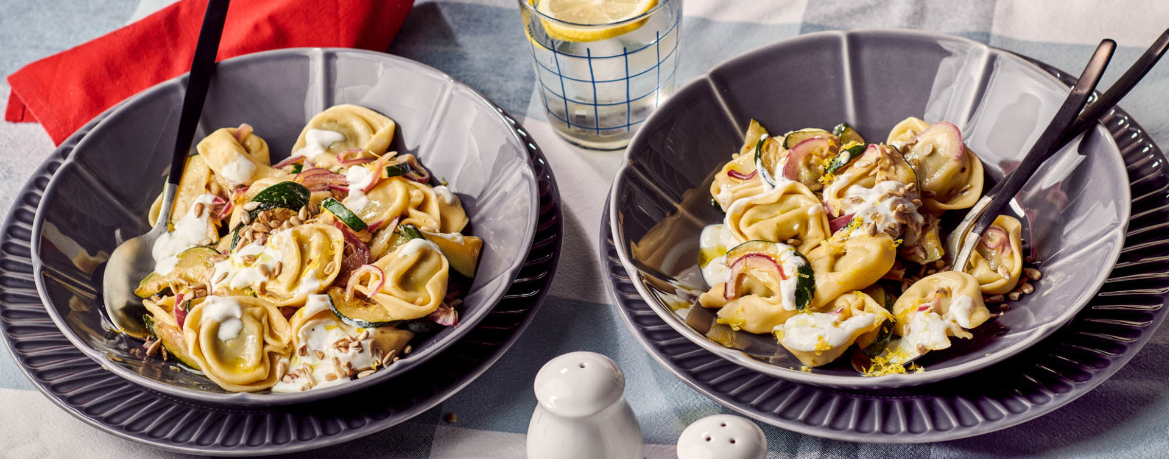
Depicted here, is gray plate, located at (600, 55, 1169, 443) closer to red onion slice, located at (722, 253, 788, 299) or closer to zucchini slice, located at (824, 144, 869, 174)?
red onion slice, located at (722, 253, 788, 299)

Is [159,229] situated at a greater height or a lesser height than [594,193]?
greater

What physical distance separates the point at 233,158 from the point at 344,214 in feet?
1.08

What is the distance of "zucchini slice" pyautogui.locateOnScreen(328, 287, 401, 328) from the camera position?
140 centimetres

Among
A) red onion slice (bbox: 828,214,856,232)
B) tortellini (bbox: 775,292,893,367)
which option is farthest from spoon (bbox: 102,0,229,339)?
red onion slice (bbox: 828,214,856,232)

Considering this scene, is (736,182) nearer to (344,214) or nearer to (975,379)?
(975,379)

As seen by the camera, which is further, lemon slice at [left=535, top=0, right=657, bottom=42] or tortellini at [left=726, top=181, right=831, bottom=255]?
lemon slice at [left=535, top=0, right=657, bottom=42]

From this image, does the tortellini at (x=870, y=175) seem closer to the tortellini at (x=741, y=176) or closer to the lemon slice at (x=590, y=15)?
the tortellini at (x=741, y=176)

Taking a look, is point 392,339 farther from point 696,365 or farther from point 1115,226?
point 1115,226

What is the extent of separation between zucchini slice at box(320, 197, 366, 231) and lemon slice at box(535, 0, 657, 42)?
547 millimetres

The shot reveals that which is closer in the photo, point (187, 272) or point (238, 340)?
point (238, 340)

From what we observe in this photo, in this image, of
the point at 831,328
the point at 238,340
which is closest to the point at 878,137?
the point at 831,328

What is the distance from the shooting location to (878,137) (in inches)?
67.5

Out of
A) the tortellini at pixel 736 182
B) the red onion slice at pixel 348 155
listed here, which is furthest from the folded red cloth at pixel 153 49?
the tortellini at pixel 736 182

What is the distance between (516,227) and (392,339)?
0.98ft
